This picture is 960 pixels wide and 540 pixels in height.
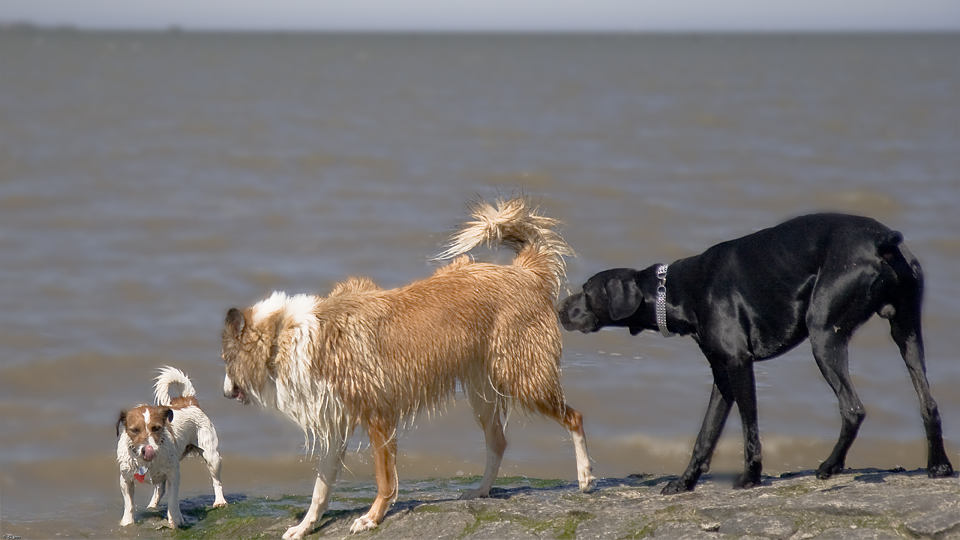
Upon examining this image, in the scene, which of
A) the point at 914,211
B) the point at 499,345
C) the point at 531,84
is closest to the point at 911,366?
the point at 499,345

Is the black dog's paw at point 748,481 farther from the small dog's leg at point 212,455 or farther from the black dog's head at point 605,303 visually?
the small dog's leg at point 212,455

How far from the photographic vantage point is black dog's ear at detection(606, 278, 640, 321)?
20.2ft

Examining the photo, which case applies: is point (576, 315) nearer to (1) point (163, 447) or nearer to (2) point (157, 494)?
(1) point (163, 447)

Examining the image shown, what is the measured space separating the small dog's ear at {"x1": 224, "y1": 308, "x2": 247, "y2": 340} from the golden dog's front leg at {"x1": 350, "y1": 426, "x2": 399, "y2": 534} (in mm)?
888

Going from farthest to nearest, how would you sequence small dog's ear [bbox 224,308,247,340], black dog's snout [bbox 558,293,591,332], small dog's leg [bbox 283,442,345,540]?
black dog's snout [bbox 558,293,591,332], small dog's leg [bbox 283,442,345,540], small dog's ear [bbox 224,308,247,340]

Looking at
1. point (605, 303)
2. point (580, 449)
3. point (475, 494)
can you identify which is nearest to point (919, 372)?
point (605, 303)

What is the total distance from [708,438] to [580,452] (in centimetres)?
78

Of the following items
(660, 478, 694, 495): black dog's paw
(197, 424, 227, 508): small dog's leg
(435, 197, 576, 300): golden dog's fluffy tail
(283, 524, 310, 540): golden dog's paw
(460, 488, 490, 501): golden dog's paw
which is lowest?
(283, 524, 310, 540): golden dog's paw

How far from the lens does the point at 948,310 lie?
12.0 metres

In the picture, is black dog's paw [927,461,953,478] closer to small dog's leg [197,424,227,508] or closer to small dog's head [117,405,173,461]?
small dog's leg [197,424,227,508]

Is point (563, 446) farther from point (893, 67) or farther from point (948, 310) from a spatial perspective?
point (893, 67)

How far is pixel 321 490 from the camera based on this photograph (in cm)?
557

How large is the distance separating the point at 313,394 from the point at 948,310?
9420 millimetres

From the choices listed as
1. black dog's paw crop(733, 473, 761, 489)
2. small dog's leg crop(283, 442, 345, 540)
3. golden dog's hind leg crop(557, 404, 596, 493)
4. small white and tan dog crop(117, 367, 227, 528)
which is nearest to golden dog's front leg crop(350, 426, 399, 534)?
small dog's leg crop(283, 442, 345, 540)
